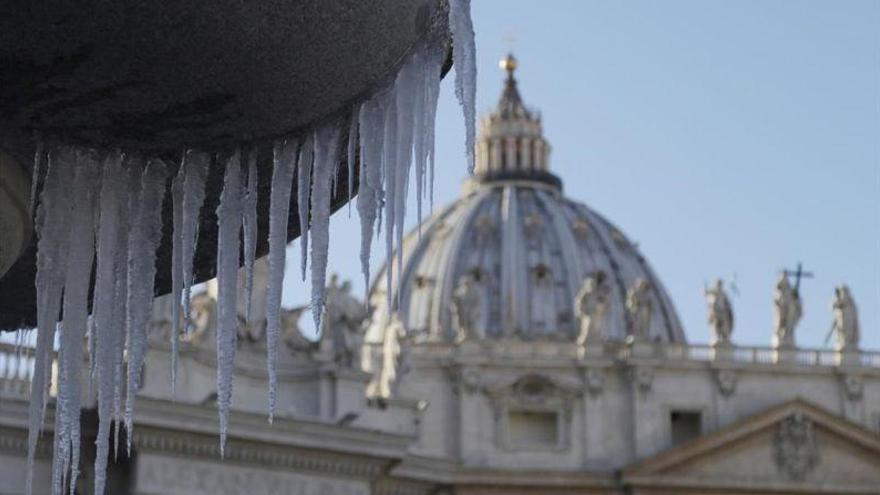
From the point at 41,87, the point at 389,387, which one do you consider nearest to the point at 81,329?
the point at 41,87

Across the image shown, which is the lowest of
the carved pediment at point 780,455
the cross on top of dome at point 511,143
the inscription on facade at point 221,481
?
the inscription on facade at point 221,481

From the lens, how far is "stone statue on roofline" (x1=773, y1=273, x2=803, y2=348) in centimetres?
4519

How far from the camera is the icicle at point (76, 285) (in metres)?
5.48

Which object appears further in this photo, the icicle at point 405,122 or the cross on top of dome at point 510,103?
the cross on top of dome at point 510,103

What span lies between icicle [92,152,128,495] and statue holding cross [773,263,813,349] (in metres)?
40.2

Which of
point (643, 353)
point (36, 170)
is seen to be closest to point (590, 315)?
point (643, 353)

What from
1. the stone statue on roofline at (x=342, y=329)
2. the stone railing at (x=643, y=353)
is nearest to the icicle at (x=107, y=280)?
the stone statue on roofline at (x=342, y=329)


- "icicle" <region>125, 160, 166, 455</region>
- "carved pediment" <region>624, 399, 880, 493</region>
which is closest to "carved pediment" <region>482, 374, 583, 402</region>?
"carved pediment" <region>624, 399, 880, 493</region>

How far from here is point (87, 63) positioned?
489 centimetres

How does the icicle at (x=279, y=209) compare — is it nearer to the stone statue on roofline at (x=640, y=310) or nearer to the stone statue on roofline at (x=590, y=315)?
the stone statue on roofline at (x=590, y=315)

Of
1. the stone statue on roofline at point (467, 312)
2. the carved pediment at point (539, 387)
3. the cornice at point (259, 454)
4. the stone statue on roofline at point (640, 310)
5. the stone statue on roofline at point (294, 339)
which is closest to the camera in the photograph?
the cornice at point (259, 454)

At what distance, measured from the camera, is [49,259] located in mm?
5551

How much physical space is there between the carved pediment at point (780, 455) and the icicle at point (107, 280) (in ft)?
123

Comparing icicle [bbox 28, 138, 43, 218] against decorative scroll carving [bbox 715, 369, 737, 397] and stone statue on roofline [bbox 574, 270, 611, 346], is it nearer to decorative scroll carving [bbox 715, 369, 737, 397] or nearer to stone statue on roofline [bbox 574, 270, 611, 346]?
stone statue on roofline [bbox 574, 270, 611, 346]
